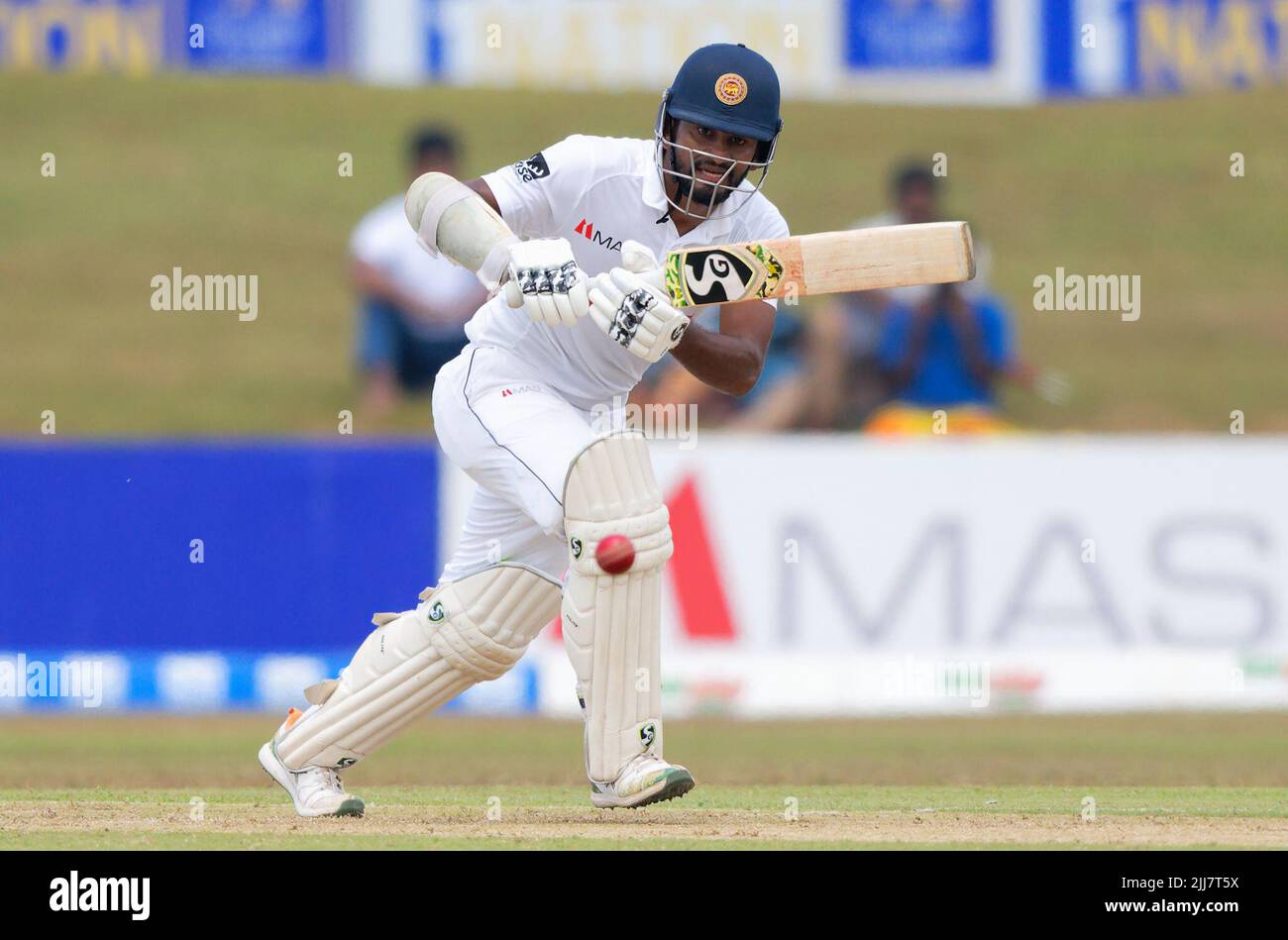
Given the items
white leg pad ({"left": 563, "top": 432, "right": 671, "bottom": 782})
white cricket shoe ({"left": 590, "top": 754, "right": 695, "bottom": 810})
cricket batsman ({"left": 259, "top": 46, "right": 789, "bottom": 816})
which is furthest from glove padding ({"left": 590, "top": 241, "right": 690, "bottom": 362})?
white cricket shoe ({"left": 590, "top": 754, "right": 695, "bottom": 810})

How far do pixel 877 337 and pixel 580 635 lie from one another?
25.1 ft

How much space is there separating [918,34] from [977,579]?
949 centimetres

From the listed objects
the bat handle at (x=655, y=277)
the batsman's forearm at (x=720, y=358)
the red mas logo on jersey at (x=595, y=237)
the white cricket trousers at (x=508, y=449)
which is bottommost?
the white cricket trousers at (x=508, y=449)

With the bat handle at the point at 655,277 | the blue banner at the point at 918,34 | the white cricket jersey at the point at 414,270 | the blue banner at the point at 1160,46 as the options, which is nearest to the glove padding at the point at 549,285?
the bat handle at the point at 655,277

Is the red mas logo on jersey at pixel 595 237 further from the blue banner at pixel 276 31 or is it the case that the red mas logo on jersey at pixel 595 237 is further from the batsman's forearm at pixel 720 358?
the blue banner at pixel 276 31

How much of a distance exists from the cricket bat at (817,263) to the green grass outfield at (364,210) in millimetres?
9899

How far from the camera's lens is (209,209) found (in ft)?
66.8

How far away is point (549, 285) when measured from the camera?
5410 mm

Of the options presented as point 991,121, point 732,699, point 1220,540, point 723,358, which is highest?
point 991,121

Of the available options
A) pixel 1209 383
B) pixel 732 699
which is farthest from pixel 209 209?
pixel 732 699

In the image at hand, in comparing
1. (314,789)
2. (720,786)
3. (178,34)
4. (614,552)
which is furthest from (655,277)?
(178,34)

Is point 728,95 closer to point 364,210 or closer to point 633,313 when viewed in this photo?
point 633,313

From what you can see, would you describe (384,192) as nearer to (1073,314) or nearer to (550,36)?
(550,36)

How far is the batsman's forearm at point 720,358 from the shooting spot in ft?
18.3
